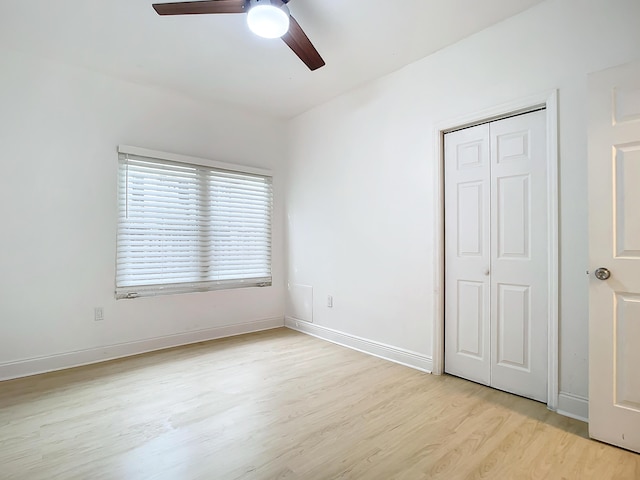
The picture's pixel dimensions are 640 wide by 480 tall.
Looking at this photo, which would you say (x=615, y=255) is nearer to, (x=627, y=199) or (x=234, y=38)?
(x=627, y=199)

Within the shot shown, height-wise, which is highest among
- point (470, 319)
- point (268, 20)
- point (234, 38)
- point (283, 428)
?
point (234, 38)

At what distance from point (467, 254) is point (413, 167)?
0.93 meters

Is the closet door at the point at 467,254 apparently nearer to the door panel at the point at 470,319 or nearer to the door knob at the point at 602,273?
Result: the door panel at the point at 470,319

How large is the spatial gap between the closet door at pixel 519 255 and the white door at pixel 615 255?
1.37ft

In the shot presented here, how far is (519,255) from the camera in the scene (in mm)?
2484

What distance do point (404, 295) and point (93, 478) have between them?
253cm

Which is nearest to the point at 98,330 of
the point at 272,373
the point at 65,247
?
the point at 65,247

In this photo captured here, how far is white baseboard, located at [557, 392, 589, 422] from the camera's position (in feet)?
6.89

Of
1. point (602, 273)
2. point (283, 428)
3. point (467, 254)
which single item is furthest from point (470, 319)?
point (283, 428)

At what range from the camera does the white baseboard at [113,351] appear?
9.60 ft

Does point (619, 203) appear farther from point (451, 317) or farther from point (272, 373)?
point (272, 373)

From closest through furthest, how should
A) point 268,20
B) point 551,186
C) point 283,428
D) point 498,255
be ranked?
point 268,20 < point 283,428 < point 551,186 < point 498,255

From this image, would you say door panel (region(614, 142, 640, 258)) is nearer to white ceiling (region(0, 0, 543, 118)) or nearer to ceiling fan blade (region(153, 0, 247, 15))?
white ceiling (region(0, 0, 543, 118))

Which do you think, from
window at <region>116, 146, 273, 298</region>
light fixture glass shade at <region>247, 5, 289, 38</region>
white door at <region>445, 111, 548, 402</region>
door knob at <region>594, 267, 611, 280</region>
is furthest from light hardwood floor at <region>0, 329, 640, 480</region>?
light fixture glass shade at <region>247, 5, 289, 38</region>
